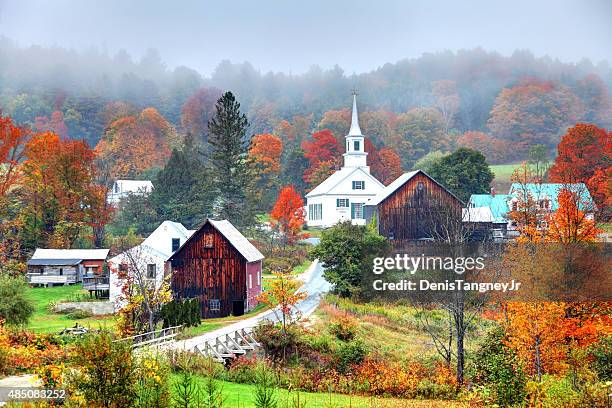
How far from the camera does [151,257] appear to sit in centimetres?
4212

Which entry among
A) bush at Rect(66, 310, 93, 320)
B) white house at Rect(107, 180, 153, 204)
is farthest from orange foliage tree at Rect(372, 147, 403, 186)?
bush at Rect(66, 310, 93, 320)

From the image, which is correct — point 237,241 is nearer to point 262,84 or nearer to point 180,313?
point 180,313

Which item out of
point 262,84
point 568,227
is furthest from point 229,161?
point 262,84

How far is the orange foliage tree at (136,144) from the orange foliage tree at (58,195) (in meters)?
26.9

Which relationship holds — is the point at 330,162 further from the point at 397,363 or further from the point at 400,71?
the point at 400,71

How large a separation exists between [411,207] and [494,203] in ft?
30.8

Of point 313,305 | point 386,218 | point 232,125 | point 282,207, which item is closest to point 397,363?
point 313,305

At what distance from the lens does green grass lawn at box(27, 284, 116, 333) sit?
33188 mm

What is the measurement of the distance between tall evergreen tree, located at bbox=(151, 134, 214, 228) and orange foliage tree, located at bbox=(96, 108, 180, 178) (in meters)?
21.0

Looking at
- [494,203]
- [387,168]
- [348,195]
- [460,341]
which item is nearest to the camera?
[460,341]

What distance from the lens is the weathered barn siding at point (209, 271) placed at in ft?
131

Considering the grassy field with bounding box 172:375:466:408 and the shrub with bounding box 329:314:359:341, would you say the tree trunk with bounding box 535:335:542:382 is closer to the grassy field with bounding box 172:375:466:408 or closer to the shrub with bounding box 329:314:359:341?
the grassy field with bounding box 172:375:466:408

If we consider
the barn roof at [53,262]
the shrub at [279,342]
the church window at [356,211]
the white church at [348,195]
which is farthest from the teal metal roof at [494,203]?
the shrub at [279,342]

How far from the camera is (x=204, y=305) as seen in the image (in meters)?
40.1
